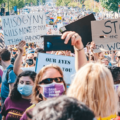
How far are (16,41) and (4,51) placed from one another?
15.7 inches

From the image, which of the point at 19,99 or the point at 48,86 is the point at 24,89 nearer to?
the point at 19,99

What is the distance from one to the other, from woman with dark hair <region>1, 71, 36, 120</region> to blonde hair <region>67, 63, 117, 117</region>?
979 millimetres

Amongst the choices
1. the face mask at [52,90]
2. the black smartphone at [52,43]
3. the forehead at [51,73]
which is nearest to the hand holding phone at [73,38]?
the forehead at [51,73]

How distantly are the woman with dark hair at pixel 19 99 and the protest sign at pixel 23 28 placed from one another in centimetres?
209

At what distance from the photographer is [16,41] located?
5.22 meters

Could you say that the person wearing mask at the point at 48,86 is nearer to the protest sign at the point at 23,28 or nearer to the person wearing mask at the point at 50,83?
the person wearing mask at the point at 50,83

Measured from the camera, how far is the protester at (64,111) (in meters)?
1.24

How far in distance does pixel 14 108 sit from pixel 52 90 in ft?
1.63

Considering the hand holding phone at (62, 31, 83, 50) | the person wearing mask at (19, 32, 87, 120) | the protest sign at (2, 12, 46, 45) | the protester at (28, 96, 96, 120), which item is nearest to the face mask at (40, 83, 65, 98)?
the person wearing mask at (19, 32, 87, 120)

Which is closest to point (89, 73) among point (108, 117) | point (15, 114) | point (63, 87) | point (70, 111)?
point (108, 117)

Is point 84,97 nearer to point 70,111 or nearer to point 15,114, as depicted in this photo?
point 70,111

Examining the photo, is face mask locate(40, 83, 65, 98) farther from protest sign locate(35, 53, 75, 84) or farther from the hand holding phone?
protest sign locate(35, 53, 75, 84)

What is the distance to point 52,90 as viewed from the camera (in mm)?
2777

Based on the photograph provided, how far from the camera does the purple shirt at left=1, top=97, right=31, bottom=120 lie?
2.90 m
